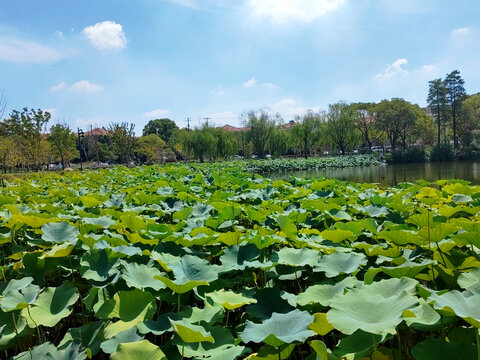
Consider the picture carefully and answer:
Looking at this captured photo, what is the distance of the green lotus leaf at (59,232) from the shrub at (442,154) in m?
35.3

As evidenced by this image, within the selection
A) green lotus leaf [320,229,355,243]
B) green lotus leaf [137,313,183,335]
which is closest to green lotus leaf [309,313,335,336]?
green lotus leaf [137,313,183,335]

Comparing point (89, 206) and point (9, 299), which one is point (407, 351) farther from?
point (89, 206)

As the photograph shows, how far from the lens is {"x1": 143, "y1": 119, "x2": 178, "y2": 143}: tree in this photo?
2474 inches

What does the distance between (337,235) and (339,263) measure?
361 mm

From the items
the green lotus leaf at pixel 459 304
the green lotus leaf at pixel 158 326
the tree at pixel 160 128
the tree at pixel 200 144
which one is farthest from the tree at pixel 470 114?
the tree at pixel 160 128

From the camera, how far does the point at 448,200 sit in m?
2.85

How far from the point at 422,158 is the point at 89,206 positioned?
3467 cm

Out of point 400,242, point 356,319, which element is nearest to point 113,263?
point 356,319

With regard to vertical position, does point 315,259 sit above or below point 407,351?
above

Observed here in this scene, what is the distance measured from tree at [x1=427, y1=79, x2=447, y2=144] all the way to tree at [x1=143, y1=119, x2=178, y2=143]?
39254mm

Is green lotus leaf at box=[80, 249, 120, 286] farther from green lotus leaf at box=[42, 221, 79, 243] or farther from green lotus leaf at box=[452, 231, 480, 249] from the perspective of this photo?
green lotus leaf at box=[452, 231, 480, 249]

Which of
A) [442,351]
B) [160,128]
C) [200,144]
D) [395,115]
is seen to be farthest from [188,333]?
[160,128]

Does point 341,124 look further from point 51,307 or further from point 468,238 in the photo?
point 51,307

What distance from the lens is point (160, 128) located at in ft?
207
